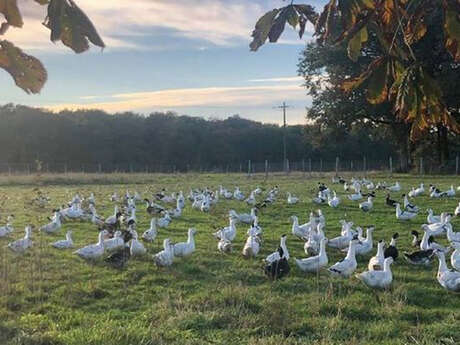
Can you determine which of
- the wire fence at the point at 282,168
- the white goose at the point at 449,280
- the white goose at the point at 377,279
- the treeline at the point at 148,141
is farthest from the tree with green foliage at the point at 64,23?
the treeline at the point at 148,141

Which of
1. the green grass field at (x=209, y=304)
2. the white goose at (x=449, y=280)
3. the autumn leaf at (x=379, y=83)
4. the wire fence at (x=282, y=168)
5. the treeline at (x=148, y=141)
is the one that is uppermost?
Result: the treeline at (x=148, y=141)

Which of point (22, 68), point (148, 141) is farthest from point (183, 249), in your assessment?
point (148, 141)

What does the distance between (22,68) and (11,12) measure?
0.76 ft

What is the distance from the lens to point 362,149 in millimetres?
85688

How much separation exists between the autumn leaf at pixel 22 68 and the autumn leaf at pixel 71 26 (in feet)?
0.66

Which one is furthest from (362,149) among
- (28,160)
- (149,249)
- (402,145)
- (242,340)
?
(242,340)

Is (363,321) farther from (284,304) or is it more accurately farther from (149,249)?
(149,249)

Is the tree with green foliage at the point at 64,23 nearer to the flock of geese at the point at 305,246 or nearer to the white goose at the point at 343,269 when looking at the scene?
the flock of geese at the point at 305,246

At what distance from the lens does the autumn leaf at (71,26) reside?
7.25ft

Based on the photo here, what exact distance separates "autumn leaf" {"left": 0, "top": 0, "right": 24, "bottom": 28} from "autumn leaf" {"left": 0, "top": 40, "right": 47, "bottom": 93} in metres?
0.15

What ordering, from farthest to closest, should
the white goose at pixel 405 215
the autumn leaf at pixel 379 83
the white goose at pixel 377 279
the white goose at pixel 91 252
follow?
1. the white goose at pixel 405 215
2. the white goose at pixel 91 252
3. the white goose at pixel 377 279
4. the autumn leaf at pixel 379 83

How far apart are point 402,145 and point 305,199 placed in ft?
89.7

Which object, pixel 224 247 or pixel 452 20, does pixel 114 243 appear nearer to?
pixel 224 247

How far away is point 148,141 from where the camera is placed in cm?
8950
